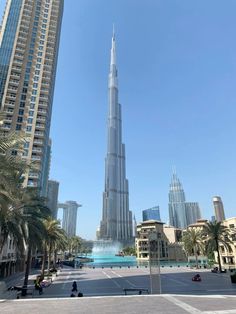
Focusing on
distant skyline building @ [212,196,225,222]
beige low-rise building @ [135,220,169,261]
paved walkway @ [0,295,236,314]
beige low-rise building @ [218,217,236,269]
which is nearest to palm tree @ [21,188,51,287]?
paved walkway @ [0,295,236,314]

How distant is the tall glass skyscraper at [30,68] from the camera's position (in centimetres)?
8269

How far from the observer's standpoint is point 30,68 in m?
91.1

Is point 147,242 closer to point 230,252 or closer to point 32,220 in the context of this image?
point 230,252

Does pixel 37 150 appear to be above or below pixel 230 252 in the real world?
above

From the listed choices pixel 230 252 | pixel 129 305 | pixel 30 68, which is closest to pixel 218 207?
pixel 230 252

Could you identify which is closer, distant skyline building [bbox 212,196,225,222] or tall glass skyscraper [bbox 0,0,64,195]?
tall glass skyscraper [bbox 0,0,64,195]

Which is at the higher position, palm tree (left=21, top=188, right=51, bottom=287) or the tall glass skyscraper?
the tall glass skyscraper

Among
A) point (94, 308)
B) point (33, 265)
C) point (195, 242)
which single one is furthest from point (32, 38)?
point (94, 308)

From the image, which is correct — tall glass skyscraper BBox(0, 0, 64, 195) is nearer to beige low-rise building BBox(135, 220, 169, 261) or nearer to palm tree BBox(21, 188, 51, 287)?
palm tree BBox(21, 188, 51, 287)

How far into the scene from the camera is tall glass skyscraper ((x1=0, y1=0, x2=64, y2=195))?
82688mm

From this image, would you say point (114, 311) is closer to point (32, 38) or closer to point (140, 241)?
Answer: point (32, 38)

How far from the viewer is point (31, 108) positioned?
281 feet

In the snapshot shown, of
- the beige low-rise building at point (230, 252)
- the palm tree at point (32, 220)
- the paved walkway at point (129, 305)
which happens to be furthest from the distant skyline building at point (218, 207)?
the paved walkway at point (129, 305)

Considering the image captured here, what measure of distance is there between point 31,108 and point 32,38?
28728 millimetres
